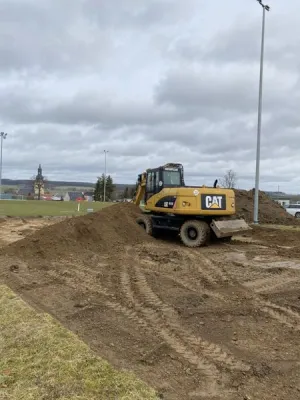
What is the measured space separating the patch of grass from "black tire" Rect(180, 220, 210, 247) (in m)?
9.89

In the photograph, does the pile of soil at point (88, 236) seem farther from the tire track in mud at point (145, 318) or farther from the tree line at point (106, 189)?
the tree line at point (106, 189)

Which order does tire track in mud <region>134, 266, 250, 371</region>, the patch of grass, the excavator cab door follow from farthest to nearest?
the excavator cab door → tire track in mud <region>134, 266, 250, 371</region> → the patch of grass

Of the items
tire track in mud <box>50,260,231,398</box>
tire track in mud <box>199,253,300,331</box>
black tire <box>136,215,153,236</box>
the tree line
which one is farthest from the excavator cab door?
the tree line

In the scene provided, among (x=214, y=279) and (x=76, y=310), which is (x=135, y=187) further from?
(x=76, y=310)

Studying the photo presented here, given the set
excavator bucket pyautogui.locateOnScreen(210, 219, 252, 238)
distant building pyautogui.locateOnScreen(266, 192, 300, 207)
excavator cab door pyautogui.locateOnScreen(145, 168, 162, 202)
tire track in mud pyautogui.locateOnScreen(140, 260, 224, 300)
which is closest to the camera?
tire track in mud pyautogui.locateOnScreen(140, 260, 224, 300)

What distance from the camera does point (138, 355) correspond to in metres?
5.50

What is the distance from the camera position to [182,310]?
7496mm

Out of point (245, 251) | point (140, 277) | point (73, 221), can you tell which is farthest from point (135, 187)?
point (140, 277)

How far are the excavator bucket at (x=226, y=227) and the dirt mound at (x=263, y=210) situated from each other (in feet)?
34.1

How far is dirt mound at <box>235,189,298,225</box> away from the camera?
27.4 meters

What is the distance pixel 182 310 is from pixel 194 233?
28.7ft

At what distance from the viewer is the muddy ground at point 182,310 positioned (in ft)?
16.3

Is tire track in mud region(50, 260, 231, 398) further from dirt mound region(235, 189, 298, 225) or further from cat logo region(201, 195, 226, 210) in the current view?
dirt mound region(235, 189, 298, 225)

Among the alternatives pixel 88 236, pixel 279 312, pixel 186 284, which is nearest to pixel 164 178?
pixel 88 236
